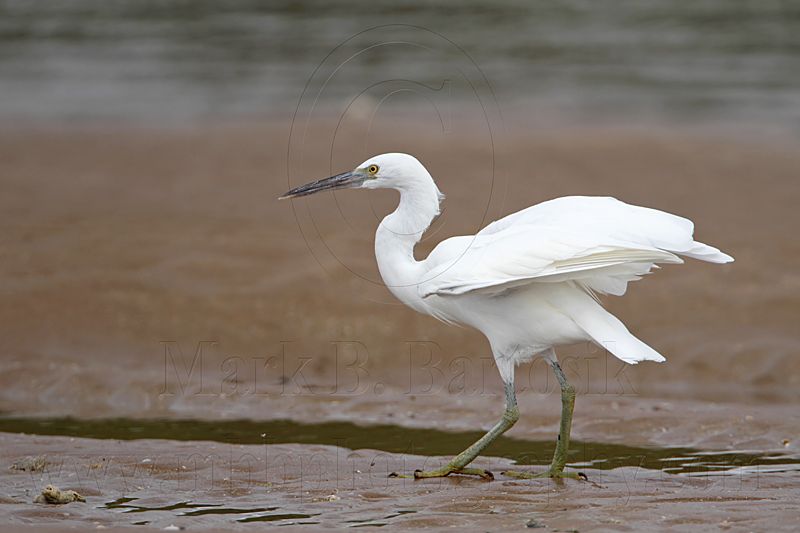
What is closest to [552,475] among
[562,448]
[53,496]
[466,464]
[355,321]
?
[562,448]

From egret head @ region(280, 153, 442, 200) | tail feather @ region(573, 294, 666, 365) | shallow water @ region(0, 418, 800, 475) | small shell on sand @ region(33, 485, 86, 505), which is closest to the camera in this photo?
small shell on sand @ region(33, 485, 86, 505)

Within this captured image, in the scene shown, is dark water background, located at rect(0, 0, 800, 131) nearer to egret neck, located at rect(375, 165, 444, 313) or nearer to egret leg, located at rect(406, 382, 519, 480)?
egret neck, located at rect(375, 165, 444, 313)

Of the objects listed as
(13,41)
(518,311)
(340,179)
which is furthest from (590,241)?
(13,41)

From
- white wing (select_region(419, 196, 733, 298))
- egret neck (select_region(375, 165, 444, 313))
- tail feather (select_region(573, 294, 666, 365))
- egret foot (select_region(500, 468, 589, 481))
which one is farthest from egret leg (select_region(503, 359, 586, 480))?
egret neck (select_region(375, 165, 444, 313))

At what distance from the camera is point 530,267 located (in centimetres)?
544

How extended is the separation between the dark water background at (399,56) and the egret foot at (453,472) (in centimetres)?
929

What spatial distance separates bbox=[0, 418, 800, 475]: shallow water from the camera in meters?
6.42

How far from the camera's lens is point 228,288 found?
965 cm

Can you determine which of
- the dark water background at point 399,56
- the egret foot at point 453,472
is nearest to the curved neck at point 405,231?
the egret foot at point 453,472

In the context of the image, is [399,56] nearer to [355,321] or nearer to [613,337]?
[355,321]

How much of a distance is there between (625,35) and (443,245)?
52.9 feet

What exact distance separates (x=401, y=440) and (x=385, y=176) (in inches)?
73.6

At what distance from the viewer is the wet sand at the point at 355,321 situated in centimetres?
576

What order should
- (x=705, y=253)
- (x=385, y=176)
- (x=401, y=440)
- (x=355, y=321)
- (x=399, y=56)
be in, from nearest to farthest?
(x=705, y=253), (x=385, y=176), (x=401, y=440), (x=355, y=321), (x=399, y=56)
